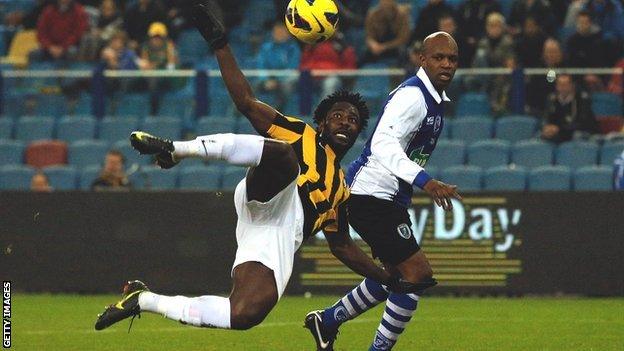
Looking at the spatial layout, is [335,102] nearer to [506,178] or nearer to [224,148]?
[224,148]

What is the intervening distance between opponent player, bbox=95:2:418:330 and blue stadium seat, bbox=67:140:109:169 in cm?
943

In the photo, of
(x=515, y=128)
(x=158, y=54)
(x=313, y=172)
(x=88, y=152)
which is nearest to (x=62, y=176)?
(x=88, y=152)

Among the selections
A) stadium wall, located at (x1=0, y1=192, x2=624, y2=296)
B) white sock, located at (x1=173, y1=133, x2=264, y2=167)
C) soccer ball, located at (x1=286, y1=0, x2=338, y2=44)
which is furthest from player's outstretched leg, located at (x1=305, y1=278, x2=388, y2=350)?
stadium wall, located at (x1=0, y1=192, x2=624, y2=296)

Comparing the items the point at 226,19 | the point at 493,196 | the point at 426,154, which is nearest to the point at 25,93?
the point at 226,19

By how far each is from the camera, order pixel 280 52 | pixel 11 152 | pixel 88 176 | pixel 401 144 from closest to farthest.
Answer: pixel 401 144 < pixel 88 176 < pixel 280 52 < pixel 11 152

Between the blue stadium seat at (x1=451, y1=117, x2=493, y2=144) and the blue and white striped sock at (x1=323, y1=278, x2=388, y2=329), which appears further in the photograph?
the blue stadium seat at (x1=451, y1=117, x2=493, y2=144)

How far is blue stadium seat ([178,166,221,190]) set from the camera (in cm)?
1747

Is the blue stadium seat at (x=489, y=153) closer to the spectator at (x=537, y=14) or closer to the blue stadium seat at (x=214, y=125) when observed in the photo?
the spectator at (x=537, y=14)

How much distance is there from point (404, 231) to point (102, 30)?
38.9 feet

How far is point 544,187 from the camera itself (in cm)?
1658

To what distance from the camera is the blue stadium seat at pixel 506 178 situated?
Answer: 16.7 meters

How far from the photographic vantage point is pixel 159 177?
17.8 meters

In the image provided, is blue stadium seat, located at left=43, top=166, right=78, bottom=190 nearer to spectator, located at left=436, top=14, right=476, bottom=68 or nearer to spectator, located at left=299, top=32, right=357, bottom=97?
spectator, located at left=299, top=32, right=357, bottom=97

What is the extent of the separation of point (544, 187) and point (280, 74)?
3.73 m
